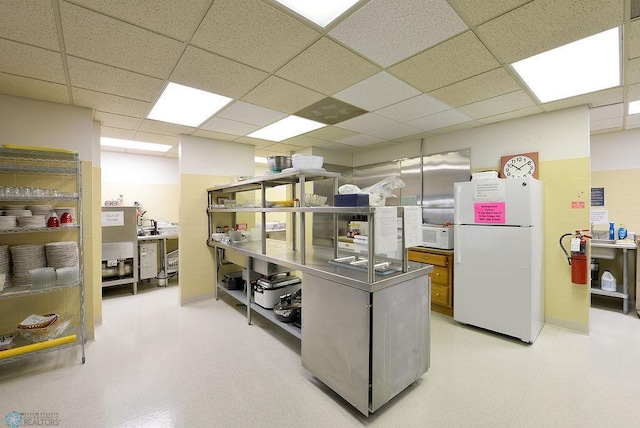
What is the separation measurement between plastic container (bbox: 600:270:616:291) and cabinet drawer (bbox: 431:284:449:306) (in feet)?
7.36

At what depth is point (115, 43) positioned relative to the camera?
6.14 ft

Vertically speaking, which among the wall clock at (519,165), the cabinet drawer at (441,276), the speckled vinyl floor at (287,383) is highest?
the wall clock at (519,165)

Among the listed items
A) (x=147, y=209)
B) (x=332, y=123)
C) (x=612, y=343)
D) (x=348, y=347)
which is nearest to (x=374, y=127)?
(x=332, y=123)

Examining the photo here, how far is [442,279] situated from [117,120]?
4.66 m

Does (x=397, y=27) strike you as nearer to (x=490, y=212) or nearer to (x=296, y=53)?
(x=296, y=53)

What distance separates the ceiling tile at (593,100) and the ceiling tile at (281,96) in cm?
257

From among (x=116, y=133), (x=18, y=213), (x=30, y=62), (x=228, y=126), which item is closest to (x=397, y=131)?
(x=228, y=126)

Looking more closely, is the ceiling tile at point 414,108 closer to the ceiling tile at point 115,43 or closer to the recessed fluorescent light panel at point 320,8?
the recessed fluorescent light panel at point 320,8

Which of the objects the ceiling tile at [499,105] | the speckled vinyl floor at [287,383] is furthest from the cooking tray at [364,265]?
the ceiling tile at [499,105]

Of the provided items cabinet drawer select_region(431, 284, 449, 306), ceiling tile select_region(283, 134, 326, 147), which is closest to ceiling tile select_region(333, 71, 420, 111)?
ceiling tile select_region(283, 134, 326, 147)

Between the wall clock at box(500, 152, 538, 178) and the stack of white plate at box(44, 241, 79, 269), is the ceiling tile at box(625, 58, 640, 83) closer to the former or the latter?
the wall clock at box(500, 152, 538, 178)

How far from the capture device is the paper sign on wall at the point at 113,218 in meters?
4.39

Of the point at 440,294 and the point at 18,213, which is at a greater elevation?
the point at 18,213

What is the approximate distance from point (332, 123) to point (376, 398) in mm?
3112
